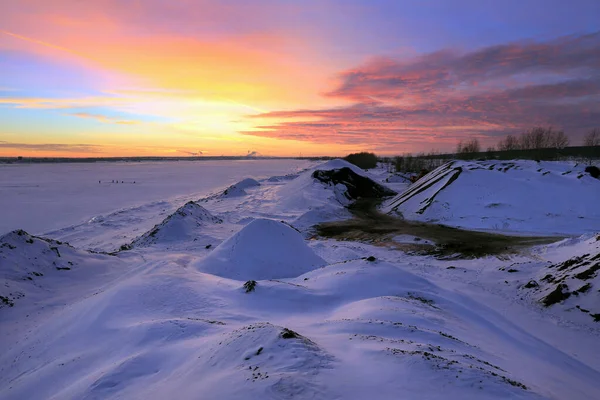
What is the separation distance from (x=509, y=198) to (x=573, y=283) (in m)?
11.4

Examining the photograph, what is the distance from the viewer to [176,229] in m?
15.0

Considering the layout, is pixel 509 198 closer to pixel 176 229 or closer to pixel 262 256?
pixel 262 256

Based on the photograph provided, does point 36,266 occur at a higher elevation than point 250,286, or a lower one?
lower

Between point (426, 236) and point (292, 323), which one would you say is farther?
point (426, 236)

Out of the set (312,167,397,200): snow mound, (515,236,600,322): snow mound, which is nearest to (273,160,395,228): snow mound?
(312,167,397,200): snow mound

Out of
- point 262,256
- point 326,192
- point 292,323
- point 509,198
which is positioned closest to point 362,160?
point 326,192

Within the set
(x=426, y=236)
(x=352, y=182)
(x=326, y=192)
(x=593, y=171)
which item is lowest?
(x=426, y=236)

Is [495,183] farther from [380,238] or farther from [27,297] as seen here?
[27,297]

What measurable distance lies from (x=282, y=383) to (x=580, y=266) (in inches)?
352

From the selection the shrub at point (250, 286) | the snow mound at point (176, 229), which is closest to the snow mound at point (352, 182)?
the snow mound at point (176, 229)

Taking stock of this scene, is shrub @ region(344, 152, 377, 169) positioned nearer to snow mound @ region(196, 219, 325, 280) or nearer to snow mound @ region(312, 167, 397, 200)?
snow mound @ region(312, 167, 397, 200)

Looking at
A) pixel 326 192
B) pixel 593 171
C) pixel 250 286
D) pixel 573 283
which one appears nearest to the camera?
pixel 250 286

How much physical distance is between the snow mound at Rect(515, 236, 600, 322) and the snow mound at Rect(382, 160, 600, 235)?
6.94m

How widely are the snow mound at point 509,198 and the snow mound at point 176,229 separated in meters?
11.9
